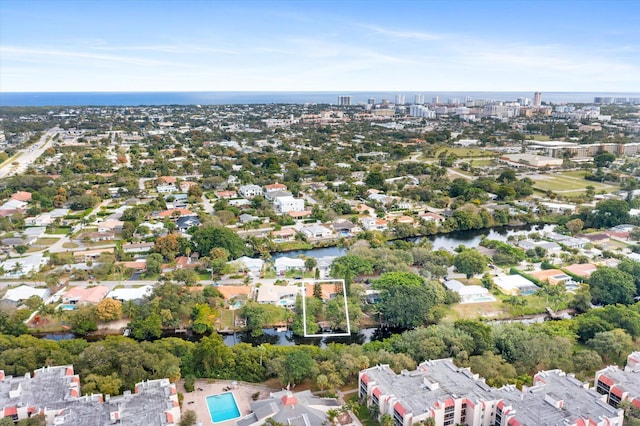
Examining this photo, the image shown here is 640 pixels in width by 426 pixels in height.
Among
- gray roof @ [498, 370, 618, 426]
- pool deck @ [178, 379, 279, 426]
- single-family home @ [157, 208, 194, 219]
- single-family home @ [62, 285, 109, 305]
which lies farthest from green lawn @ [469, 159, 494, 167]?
pool deck @ [178, 379, 279, 426]

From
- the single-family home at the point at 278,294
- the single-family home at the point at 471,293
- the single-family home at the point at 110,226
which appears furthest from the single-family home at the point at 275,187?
the single-family home at the point at 471,293

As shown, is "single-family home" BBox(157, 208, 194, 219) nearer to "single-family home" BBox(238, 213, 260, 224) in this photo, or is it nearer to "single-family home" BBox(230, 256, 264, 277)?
"single-family home" BBox(238, 213, 260, 224)

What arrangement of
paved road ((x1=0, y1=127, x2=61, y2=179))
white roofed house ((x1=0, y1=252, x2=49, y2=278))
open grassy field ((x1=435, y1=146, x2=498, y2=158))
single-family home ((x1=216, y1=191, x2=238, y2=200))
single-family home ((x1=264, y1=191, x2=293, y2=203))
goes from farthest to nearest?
open grassy field ((x1=435, y1=146, x2=498, y2=158)) → paved road ((x1=0, y1=127, x2=61, y2=179)) → single-family home ((x1=216, y1=191, x2=238, y2=200)) → single-family home ((x1=264, y1=191, x2=293, y2=203)) → white roofed house ((x1=0, y1=252, x2=49, y2=278))

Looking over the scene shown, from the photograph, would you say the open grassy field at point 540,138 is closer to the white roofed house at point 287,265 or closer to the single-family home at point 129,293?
the white roofed house at point 287,265

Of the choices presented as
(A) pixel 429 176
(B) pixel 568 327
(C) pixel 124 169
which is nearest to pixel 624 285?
(B) pixel 568 327

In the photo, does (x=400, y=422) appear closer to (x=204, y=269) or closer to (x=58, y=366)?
(x=58, y=366)

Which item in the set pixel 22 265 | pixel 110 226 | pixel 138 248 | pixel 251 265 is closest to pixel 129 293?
pixel 251 265
